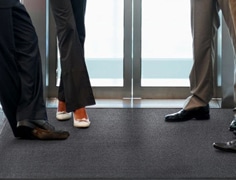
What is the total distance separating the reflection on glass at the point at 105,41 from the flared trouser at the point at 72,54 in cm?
106

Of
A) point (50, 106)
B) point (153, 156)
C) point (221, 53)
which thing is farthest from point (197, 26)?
point (50, 106)

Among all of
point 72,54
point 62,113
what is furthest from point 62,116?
point 72,54

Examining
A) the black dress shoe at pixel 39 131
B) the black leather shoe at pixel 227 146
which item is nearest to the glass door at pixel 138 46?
the black dress shoe at pixel 39 131

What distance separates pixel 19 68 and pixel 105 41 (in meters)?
1.59

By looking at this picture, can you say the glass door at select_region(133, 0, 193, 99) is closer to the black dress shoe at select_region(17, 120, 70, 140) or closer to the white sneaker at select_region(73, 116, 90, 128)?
the white sneaker at select_region(73, 116, 90, 128)

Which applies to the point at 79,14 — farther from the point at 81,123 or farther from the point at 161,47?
the point at 161,47

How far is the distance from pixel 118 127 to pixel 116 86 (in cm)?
103

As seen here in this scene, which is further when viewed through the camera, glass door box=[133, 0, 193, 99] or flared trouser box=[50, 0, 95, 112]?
glass door box=[133, 0, 193, 99]

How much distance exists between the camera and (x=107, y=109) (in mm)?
4262

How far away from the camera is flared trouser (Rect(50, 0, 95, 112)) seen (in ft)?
11.3

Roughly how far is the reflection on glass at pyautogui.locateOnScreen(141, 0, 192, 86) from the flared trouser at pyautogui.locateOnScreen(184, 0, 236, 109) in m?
0.94

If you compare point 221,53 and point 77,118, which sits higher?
point 221,53

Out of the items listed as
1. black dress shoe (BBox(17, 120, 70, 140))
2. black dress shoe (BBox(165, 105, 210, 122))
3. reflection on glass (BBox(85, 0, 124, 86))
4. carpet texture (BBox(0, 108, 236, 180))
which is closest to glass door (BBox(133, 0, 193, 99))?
reflection on glass (BBox(85, 0, 124, 86))

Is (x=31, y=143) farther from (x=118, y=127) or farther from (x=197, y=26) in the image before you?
(x=197, y=26)
